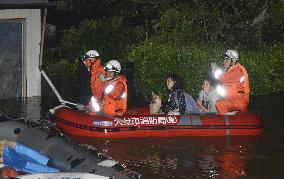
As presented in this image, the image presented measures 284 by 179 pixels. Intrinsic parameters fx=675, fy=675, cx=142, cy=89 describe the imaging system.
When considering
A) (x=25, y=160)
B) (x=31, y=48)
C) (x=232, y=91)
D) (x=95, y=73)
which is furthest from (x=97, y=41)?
(x=25, y=160)

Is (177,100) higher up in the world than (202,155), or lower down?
higher up

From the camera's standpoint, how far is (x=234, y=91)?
16.9 metres

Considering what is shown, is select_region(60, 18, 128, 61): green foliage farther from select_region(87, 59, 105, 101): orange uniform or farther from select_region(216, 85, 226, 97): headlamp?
select_region(216, 85, 226, 97): headlamp

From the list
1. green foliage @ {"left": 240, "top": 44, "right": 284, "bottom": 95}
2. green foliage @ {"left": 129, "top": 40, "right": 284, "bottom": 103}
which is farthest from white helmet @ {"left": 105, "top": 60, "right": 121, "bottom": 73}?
green foliage @ {"left": 240, "top": 44, "right": 284, "bottom": 95}

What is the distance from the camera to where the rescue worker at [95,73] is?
1748cm

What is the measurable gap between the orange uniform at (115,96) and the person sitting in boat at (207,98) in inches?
80.5

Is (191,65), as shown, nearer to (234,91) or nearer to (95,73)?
(95,73)

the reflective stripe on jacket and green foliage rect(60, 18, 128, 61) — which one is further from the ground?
green foliage rect(60, 18, 128, 61)

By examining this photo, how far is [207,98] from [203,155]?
7.91 feet

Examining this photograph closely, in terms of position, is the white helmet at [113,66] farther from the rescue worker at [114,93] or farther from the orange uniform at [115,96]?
the orange uniform at [115,96]

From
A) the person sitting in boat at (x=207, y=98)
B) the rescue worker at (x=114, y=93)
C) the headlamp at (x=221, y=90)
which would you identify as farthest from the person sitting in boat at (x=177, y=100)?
the rescue worker at (x=114, y=93)

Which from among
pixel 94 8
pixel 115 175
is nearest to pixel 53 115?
pixel 115 175

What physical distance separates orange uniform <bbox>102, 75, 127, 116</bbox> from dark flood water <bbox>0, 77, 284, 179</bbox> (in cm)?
81

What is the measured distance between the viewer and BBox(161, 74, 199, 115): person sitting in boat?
16.6 m
